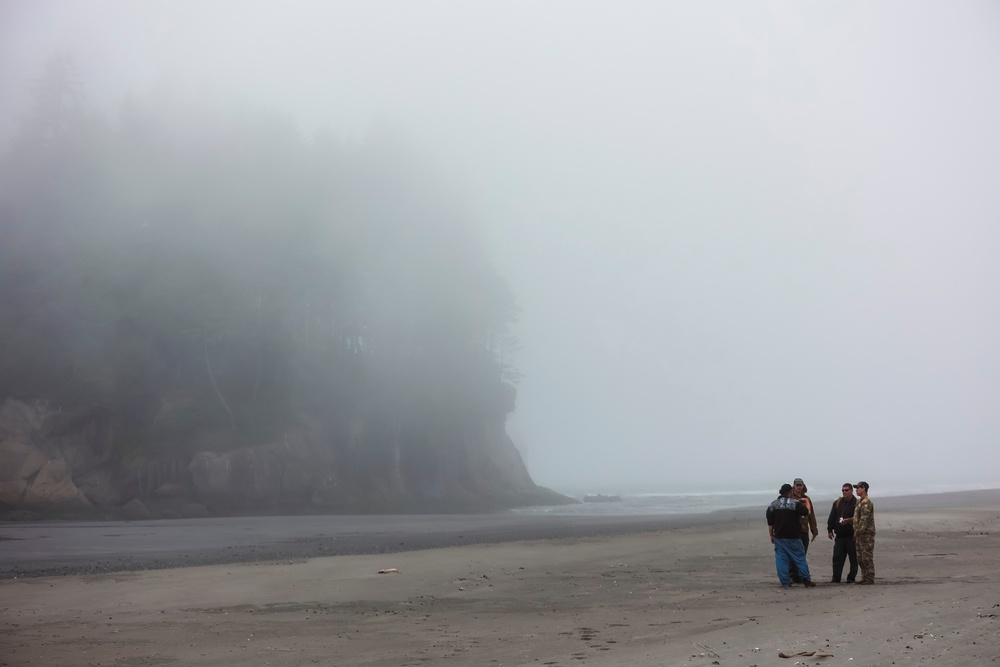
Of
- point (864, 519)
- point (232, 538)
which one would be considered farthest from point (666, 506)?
point (864, 519)

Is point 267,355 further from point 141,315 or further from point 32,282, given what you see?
point 32,282

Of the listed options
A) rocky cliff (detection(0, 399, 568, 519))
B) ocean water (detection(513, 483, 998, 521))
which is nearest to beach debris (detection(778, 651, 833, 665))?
ocean water (detection(513, 483, 998, 521))

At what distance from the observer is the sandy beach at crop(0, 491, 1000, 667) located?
9023 mm

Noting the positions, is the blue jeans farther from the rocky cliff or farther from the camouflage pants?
the rocky cliff

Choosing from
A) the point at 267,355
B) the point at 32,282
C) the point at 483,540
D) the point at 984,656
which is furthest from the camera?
the point at 267,355

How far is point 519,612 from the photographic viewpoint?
12891mm

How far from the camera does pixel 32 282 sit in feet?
165

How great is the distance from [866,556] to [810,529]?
3.99 feet

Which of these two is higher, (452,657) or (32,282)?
(32,282)

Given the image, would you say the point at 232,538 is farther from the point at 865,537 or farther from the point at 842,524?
the point at 865,537

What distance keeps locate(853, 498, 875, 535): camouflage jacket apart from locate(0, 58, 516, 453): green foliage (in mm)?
39226

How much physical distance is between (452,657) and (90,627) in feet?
19.3

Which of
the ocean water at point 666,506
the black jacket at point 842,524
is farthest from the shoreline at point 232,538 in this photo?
the black jacket at point 842,524

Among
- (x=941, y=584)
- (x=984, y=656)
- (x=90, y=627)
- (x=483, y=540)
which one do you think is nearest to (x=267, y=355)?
(x=483, y=540)
